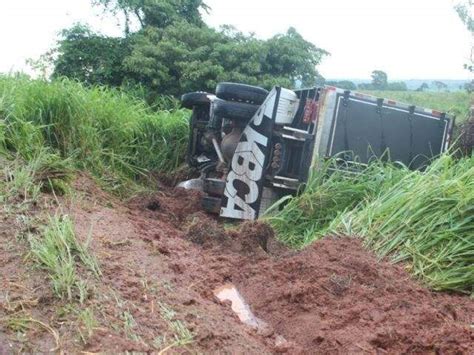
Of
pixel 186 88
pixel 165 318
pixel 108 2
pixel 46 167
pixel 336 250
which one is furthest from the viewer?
pixel 108 2

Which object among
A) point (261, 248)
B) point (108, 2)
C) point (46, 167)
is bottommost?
point (261, 248)

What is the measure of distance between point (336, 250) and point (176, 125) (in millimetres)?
4625

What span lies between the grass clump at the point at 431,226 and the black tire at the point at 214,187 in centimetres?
180

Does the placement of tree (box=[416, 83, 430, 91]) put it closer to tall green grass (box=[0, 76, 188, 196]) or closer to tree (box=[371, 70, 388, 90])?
tree (box=[371, 70, 388, 90])

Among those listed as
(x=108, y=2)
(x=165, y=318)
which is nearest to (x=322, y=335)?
(x=165, y=318)

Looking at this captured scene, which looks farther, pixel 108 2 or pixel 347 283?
pixel 108 2

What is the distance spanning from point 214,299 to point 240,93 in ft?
10.3

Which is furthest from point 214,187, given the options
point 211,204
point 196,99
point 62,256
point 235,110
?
point 62,256

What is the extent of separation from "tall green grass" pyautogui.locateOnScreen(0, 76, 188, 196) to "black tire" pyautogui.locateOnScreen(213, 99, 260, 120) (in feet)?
4.09

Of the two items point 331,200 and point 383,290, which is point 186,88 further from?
point 383,290

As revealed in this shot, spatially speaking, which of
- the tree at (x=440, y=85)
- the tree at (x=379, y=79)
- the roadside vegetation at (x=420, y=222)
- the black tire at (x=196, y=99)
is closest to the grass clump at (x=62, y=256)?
the roadside vegetation at (x=420, y=222)

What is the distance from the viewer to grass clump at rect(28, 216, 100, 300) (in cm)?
246

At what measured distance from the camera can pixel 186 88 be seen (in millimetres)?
15352

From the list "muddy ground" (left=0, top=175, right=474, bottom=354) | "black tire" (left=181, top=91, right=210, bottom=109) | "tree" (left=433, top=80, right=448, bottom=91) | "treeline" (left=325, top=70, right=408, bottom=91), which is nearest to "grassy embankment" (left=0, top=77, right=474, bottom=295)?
"muddy ground" (left=0, top=175, right=474, bottom=354)
